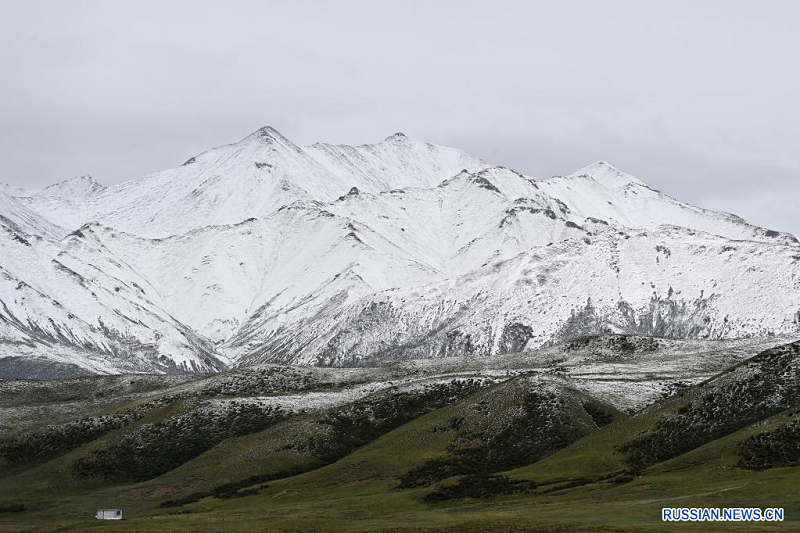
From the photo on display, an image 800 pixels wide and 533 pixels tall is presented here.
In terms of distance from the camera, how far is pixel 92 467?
5074 inches

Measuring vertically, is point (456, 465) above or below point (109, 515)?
above

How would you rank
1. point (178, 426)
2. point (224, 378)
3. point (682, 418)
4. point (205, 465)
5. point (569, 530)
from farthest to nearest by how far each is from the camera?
1. point (224, 378)
2. point (178, 426)
3. point (205, 465)
4. point (682, 418)
5. point (569, 530)

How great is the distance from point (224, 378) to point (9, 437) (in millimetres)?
38463

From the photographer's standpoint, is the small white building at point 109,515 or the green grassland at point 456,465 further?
the small white building at point 109,515

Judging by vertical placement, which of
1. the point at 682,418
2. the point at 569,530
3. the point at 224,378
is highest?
the point at 224,378

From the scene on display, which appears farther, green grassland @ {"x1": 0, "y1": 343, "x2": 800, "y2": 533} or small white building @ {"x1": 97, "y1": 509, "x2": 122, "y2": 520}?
small white building @ {"x1": 97, "y1": 509, "x2": 122, "y2": 520}

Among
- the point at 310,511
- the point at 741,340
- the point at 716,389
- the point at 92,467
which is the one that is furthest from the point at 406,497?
the point at 741,340

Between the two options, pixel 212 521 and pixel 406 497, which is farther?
pixel 406 497

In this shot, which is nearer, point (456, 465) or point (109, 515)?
point (109, 515)

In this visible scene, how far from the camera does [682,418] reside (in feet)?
Answer: 366

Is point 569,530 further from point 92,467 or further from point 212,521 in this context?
point 92,467

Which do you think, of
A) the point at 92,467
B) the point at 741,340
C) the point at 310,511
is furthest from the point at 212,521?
the point at 741,340

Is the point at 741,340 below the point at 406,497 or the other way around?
the other way around

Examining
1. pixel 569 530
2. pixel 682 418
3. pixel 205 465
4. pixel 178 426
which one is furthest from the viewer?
pixel 178 426
